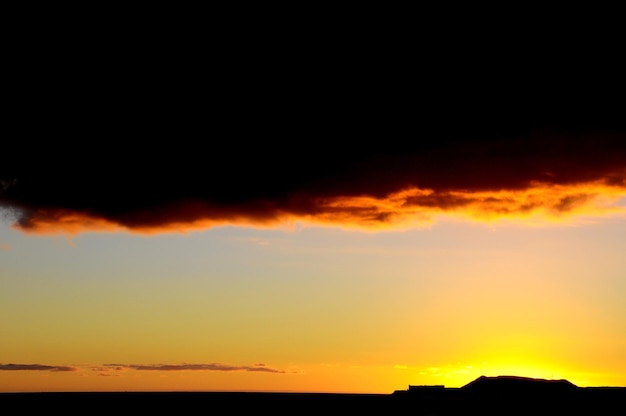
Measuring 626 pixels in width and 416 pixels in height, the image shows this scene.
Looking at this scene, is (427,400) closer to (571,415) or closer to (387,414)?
A: (387,414)

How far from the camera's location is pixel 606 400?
184 metres

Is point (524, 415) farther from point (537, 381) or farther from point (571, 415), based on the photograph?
point (537, 381)

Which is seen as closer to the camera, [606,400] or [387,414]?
[606,400]

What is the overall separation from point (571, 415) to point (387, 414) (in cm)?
5165

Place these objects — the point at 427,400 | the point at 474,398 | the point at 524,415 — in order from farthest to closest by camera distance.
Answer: the point at 427,400
the point at 474,398
the point at 524,415

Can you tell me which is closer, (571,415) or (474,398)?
(571,415)

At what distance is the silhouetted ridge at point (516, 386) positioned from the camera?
174m

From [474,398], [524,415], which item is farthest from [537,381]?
[524,415]

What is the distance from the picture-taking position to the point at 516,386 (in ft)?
572

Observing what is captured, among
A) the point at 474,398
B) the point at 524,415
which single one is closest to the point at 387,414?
the point at 474,398

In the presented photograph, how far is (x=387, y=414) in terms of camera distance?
197125mm

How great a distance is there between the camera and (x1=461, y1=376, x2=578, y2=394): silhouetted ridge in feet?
570

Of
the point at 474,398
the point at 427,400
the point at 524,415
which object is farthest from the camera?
the point at 427,400

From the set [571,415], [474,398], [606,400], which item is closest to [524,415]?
[571,415]
